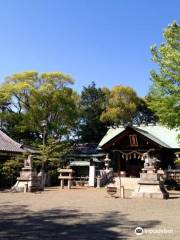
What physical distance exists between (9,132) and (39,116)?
15.2 ft

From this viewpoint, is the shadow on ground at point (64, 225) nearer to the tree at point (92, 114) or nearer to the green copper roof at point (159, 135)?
the green copper roof at point (159, 135)

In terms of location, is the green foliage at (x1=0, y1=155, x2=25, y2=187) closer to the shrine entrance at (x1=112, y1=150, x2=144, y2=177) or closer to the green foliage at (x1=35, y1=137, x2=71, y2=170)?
the green foliage at (x1=35, y1=137, x2=71, y2=170)

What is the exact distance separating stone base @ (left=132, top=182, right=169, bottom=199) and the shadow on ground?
21.6 ft

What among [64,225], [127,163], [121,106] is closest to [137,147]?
[127,163]

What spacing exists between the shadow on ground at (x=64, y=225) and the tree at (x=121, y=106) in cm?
3417

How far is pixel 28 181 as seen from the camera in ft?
78.1

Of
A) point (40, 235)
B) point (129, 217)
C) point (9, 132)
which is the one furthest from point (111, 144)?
point (40, 235)

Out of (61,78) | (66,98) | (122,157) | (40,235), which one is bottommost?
(40,235)

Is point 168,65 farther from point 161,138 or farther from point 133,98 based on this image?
point 133,98

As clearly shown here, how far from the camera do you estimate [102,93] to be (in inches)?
2015

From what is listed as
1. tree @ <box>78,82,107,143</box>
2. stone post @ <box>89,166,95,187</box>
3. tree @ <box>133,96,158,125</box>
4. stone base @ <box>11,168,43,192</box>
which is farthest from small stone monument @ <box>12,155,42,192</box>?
tree @ <box>133,96,158,125</box>

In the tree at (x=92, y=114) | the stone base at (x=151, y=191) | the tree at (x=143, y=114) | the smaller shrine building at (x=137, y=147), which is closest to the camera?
the stone base at (x=151, y=191)

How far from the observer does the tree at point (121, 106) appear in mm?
47406

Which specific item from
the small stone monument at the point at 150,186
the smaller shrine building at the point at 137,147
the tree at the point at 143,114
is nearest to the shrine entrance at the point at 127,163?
the smaller shrine building at the point at 137,147
